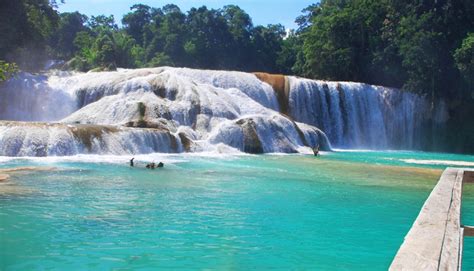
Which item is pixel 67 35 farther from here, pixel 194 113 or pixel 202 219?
pixel 202 219

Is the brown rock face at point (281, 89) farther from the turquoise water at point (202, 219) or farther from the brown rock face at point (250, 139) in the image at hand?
the turquoise water at point (202, 219)

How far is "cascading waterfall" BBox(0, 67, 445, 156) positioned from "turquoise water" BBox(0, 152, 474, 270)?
5245 mm

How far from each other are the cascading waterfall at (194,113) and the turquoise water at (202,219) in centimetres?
524

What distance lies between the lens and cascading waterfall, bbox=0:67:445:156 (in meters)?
22.6

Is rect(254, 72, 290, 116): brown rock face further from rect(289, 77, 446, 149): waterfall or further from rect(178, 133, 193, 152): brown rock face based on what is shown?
rect(178, 133, 193, 152): brown rock face

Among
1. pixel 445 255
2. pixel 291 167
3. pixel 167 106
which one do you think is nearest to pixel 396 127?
pixel 167 106

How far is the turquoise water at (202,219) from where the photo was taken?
751cm

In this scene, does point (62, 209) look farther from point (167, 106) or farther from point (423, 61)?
point (423, 61)

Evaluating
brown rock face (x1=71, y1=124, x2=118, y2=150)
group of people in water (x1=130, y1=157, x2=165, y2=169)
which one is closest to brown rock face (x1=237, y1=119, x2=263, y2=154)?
brown rock face (x1=71, y1=124, x2=118, y2=150)

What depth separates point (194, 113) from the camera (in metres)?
29.6

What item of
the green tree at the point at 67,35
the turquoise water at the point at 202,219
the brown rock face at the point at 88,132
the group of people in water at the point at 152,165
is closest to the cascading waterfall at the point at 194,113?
the brown rock face at the point at 88,132

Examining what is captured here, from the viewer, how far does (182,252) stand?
7742mm

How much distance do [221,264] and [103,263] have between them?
1.55 m

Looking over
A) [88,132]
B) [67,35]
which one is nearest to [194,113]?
[88,132]
